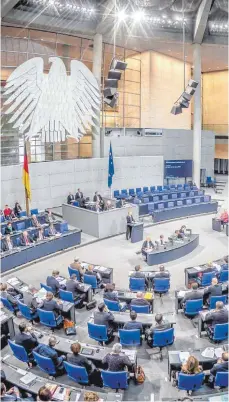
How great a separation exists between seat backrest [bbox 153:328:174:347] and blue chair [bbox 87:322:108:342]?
40.3 inches

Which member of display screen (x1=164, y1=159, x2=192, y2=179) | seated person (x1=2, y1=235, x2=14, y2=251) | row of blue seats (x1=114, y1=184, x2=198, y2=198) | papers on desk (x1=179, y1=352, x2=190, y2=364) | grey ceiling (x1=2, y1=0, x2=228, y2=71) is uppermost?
grey ceiling (x1=2, y1=0, x2=228, y2=71)

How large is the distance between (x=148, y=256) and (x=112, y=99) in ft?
25.5

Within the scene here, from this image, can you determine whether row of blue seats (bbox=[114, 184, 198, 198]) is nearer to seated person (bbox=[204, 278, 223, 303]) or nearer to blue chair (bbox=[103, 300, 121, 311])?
seated person (bbox=[204, 278, 223, 303])

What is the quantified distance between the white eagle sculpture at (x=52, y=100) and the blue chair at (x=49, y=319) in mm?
12036

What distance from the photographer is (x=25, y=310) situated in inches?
360

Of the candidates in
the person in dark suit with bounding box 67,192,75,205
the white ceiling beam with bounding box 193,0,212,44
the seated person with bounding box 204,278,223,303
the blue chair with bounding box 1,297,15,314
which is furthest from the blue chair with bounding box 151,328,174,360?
the white ceiling beam with bounding box 193,0,212,44

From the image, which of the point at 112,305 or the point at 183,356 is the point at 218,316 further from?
the point at 112,305

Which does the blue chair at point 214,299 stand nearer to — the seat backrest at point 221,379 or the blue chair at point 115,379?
the seat backrest at point 221,379

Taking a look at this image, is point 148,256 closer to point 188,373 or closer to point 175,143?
point 188,373

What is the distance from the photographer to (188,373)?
6.50 meters

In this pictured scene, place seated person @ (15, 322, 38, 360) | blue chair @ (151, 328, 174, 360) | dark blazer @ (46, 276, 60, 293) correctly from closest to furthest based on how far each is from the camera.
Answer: seated person @ (15, 322, 38, 360) → blue chair @ (151, 328, 174, 360) → dark blazer @ (46, 276, 60, 293)

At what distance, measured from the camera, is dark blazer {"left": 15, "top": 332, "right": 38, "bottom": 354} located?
24.5ft

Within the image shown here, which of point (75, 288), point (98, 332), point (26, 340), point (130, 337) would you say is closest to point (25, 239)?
point (75, 288)

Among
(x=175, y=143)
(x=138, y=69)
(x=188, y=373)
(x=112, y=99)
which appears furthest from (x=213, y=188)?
(x=188, y=373)
